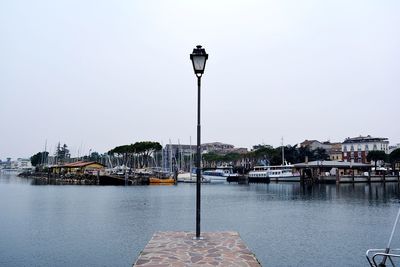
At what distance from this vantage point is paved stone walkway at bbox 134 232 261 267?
1049 cm

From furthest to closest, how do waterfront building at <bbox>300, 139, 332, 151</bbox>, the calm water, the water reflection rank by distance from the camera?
waterfront building at <bbox>300, 139, 332, 151</bbox>, the water reflection, the calm water

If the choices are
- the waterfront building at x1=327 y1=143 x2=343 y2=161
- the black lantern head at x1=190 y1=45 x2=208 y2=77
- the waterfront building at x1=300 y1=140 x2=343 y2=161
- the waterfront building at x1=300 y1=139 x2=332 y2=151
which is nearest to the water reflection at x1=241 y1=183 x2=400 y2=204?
the black lantern head at x1=190 y1=45 x2=208 y2=77

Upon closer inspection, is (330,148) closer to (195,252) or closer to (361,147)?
(361,147)

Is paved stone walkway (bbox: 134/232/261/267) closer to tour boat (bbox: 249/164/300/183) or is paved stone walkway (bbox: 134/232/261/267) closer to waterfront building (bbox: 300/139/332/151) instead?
tour boat (bbox: 249/164/300/183)

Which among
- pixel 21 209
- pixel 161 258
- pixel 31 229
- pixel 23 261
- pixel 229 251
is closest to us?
pixel 161 258

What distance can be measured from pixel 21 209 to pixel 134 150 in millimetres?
79128

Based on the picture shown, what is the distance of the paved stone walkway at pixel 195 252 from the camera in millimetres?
10492

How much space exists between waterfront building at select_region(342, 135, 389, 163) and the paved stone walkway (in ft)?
439

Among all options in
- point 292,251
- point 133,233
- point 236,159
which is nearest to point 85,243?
point 133,233

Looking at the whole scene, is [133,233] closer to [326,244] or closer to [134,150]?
[326,244]

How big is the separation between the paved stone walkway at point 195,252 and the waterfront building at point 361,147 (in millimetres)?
133947

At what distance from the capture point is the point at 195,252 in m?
11.8

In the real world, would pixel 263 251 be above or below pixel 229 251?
below

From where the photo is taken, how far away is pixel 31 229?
2562cm
